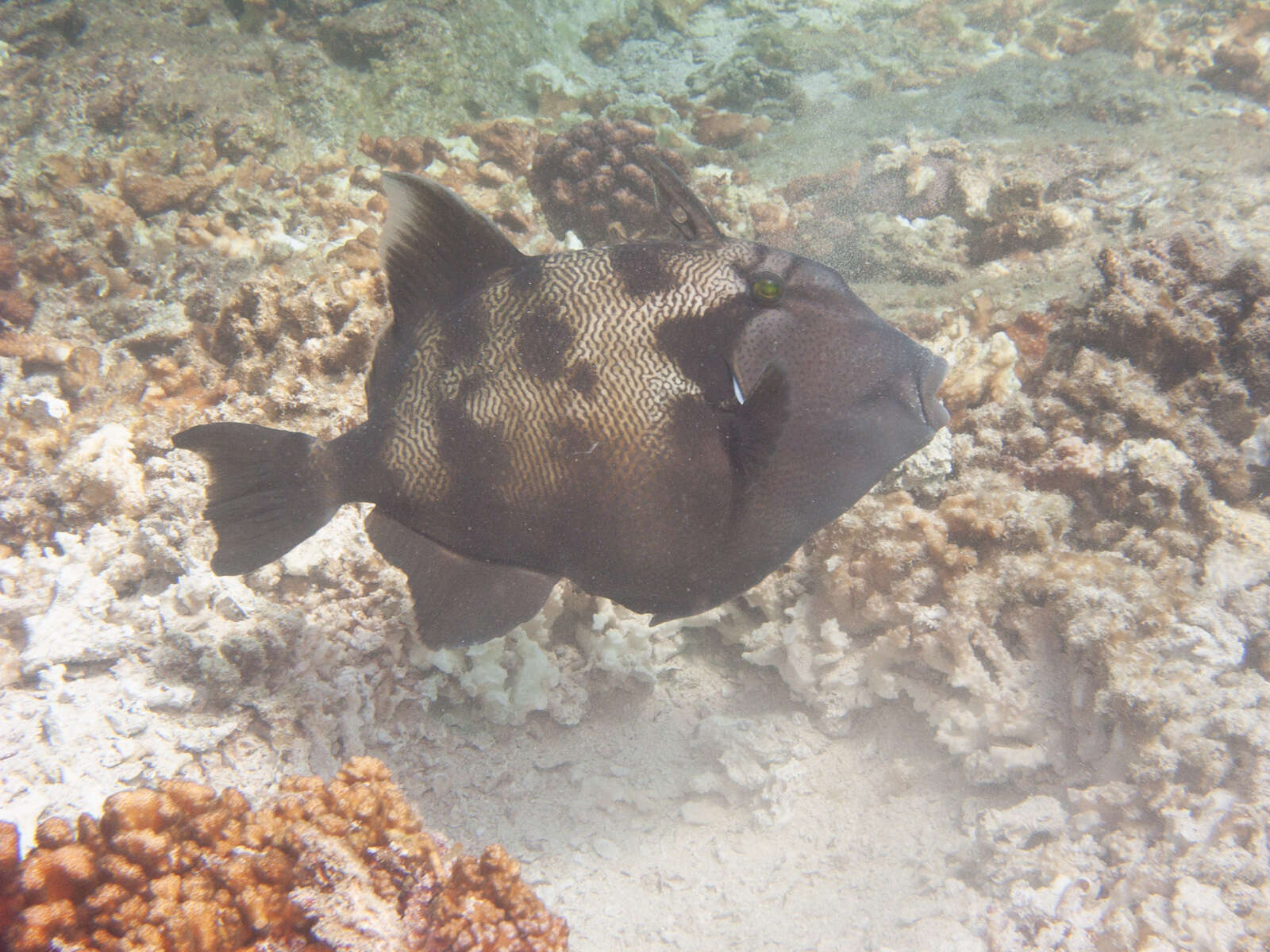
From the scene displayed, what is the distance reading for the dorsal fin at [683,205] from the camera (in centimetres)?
168

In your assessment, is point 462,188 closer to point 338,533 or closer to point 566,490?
point 338,533

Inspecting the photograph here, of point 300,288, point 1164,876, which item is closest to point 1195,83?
point 1164,876

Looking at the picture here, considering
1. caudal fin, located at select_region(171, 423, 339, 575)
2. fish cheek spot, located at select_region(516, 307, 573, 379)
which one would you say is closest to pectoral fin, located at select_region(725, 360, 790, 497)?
fish cheek spot, located at select_region(516, 307, 573, 379)

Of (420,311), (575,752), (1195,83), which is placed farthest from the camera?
(1195,83)

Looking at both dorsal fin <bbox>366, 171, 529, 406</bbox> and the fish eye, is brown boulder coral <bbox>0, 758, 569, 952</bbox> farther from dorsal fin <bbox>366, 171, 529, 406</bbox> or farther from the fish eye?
the fish eye

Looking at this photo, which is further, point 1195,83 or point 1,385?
point 1195,83

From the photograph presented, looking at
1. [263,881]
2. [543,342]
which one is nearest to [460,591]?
[543,342]

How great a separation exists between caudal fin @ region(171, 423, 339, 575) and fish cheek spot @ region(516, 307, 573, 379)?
2.14 feet

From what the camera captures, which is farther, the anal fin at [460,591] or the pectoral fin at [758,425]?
the anal fin at [460,591]

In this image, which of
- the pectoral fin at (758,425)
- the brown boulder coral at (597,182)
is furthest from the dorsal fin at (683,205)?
the brown boulder coral at (597,182)

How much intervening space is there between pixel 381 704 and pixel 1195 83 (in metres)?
13.9

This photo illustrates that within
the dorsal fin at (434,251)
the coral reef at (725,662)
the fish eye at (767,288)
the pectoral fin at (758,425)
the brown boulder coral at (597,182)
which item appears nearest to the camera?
the pectoral fin at (758,425)

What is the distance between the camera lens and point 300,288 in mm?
3379

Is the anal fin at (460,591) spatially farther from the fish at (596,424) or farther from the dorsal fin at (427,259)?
the dorsal fin at (427,259)
